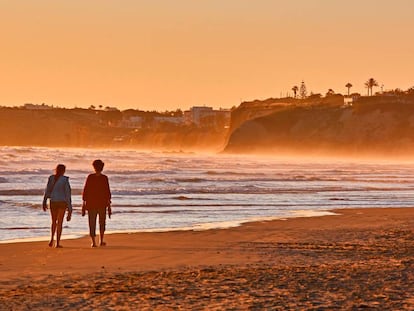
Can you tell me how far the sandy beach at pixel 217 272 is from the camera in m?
9.09

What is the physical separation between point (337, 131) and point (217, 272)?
578 ft

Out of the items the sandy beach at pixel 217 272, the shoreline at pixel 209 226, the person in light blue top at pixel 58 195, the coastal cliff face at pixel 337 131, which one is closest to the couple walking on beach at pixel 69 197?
the person in light blue top at pixel 58 195

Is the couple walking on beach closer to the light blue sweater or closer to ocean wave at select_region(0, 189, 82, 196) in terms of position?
the light blue sweater

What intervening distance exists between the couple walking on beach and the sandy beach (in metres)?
0.35

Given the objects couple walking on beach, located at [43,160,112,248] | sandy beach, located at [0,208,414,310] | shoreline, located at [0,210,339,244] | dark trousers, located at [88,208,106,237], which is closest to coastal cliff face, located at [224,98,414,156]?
shoreline, located at [0,210,339,244]

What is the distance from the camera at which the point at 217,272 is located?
1128cm

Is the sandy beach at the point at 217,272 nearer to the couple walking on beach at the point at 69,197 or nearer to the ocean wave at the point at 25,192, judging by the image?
the couple walking on beach at the point at 69,197

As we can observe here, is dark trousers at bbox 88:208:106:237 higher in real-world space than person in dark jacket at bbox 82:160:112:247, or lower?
lower

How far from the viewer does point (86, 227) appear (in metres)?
18.8

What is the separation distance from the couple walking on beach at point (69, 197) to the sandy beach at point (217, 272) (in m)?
0.35

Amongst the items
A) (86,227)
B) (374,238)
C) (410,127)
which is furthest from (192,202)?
(410,127)

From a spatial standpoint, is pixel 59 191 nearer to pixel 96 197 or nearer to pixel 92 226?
pixel 96 197

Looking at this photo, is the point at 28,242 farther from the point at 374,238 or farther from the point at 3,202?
the point at 3,202

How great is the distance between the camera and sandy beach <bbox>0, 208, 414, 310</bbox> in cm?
909
